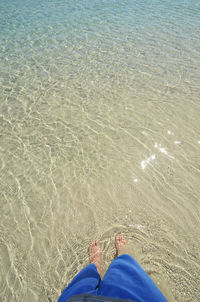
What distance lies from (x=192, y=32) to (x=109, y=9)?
457 centimetres

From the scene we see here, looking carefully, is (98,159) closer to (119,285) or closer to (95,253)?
(95,253)

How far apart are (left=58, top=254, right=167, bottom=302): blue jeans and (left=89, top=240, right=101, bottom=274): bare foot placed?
0.70 meters

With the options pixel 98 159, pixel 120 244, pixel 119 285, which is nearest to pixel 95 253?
pixel 120 244

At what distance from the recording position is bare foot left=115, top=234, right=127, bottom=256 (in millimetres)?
2886

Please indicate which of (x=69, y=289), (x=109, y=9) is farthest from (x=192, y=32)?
(x=69, y=289)

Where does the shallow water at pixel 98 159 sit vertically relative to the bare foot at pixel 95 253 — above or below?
above

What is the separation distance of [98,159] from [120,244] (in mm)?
1616

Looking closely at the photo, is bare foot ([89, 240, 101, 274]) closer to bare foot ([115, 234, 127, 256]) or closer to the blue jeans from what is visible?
bare foot ([115, 234, 127, 256])

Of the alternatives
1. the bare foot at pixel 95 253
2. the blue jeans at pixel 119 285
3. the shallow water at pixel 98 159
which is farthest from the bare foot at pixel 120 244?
the blue jeans at pixel 119 285

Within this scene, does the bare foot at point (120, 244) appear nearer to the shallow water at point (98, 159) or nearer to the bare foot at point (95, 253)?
the shallow water at point (98, 159)

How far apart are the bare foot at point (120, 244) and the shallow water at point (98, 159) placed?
3.5 inches

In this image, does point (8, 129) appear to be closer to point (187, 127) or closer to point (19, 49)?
point (187, 127)

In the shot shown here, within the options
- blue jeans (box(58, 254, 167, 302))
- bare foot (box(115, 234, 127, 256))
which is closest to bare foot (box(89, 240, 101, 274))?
bare foot (box(115, 234, 127, 256))

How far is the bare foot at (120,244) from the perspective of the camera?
Answer: 289 cm
